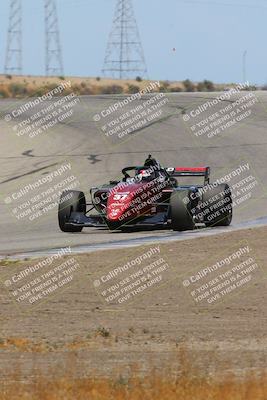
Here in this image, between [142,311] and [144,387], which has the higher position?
[144,387]

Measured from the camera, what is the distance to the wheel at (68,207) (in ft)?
77.3

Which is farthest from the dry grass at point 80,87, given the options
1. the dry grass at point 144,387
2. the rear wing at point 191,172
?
the dry grass at point 144,387

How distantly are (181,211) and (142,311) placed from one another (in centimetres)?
829

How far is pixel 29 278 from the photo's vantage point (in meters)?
16.7

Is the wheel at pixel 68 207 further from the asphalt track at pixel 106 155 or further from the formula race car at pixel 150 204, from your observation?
the asphalt track at pixel 106 155

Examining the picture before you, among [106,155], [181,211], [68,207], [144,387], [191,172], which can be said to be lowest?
[106,155]

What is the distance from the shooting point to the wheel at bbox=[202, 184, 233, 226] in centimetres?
2320

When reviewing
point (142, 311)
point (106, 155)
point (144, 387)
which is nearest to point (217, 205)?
point (142, 311)

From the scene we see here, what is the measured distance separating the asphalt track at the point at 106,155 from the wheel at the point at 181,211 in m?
0.23

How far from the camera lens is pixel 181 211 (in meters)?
22.2

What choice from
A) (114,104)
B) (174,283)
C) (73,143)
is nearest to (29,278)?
(174,283)

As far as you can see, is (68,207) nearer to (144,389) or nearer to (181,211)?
(181,211)

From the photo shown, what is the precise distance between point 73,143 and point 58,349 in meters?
31.6

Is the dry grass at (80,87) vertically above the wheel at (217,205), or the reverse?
the wheel at (217,205)
